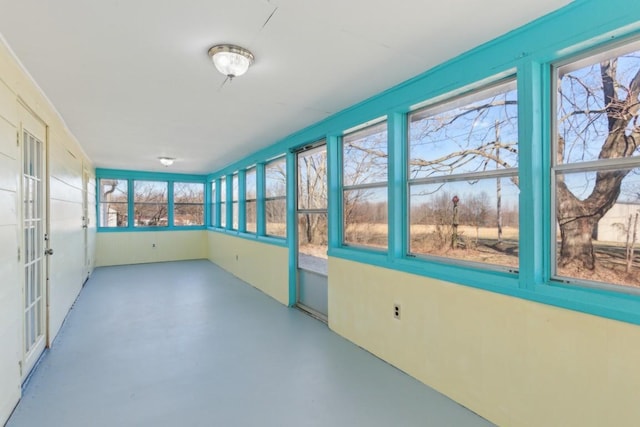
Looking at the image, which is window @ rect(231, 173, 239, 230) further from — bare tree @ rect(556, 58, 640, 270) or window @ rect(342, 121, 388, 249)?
bare tree @ rect(556, 58, 640, 270)

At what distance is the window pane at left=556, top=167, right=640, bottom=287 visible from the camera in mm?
1650

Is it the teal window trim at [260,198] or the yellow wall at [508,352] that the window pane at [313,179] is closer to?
the teal window trim at [260,198]

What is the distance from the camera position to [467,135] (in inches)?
96.3

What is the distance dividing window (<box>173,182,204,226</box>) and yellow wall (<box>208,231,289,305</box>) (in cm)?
152

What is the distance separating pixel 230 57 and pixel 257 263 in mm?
4122

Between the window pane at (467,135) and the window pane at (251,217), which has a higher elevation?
the window pane at (467,135)

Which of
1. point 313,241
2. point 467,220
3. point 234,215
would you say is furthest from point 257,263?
point 467,220

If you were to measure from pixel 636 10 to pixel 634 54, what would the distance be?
231mm

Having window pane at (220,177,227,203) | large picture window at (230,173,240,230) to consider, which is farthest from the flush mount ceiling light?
window pane at (220,177,227,203)

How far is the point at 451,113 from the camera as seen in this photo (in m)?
2.56

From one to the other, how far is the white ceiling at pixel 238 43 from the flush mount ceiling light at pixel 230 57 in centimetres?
6

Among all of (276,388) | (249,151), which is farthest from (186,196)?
(276,388)

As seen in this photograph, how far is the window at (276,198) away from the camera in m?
5.08

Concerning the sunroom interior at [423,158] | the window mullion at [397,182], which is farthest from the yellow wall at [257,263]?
the window mullion at [397,182]
